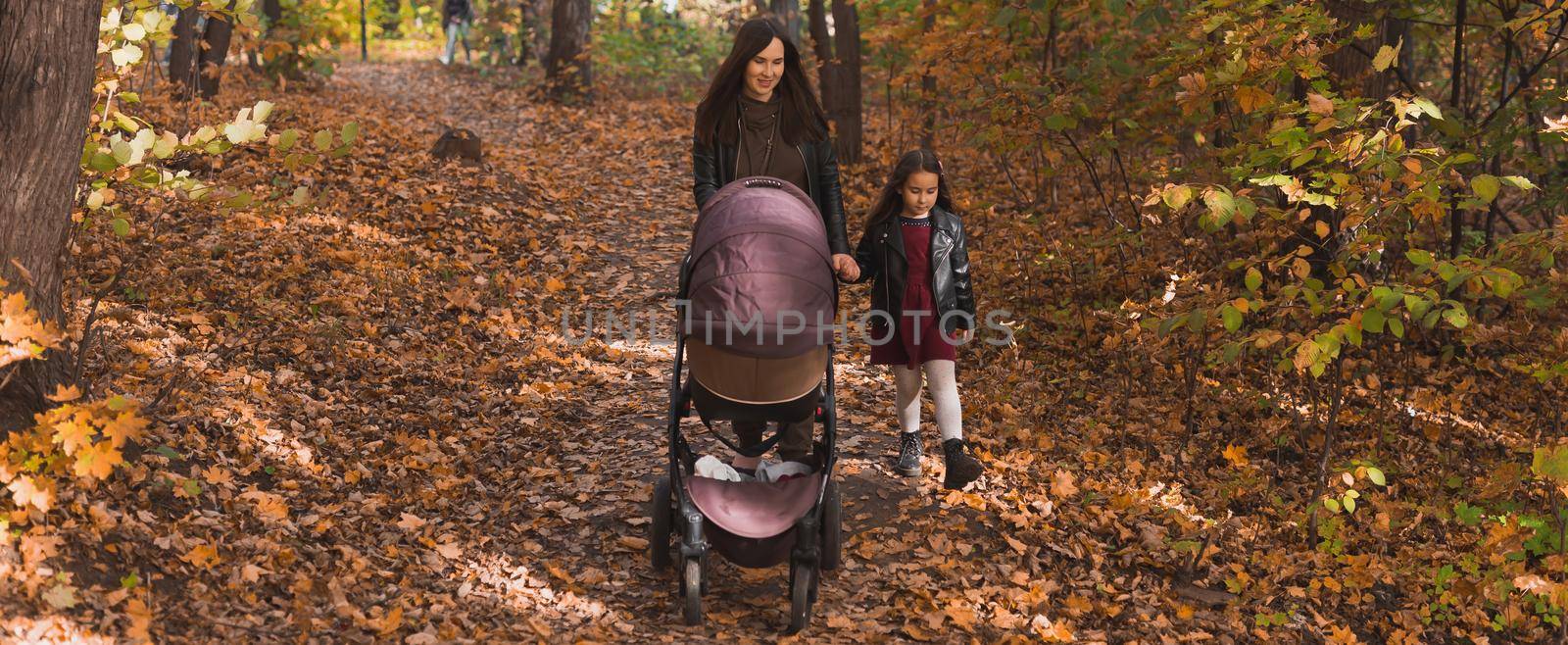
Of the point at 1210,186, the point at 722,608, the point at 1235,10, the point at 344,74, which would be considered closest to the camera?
the point at 722,608

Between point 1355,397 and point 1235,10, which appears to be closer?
point 1235,10

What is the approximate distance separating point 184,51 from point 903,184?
10776 millimetres

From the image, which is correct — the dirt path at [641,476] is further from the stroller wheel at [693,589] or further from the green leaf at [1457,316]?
the green leaf at [1457,316]

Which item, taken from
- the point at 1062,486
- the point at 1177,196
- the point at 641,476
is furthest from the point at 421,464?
the point at 1177,196

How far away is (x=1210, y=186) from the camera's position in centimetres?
531

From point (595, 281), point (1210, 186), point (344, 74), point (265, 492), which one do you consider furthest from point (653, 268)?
point (344, 74)

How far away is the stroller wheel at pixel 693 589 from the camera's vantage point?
468 centimetres

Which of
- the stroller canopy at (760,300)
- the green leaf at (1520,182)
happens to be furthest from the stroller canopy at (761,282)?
the green leaf at (1520,182)

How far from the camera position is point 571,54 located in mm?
17062

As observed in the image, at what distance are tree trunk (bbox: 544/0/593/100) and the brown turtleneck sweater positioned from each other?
40.2 feet

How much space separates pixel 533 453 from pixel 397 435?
30.6 inches

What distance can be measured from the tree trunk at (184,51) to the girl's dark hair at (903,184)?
30.5 feet

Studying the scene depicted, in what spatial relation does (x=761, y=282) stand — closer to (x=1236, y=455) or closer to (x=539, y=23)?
(x=1236, y=455)

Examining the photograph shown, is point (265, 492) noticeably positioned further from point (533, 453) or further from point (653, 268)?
point (653, 268)
